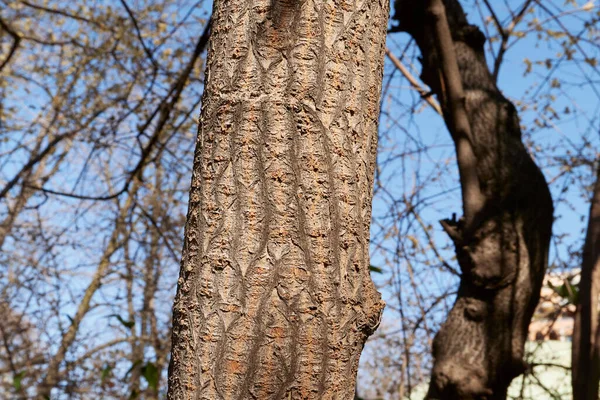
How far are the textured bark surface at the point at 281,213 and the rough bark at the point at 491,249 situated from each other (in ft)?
5.67

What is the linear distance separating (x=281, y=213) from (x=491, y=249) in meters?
1.92

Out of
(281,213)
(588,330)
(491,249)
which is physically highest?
(491,249)

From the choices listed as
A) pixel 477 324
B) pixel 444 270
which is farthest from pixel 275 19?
pixel 444 270

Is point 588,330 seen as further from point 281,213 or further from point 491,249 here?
point 281,213

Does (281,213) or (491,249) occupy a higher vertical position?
(491,249)

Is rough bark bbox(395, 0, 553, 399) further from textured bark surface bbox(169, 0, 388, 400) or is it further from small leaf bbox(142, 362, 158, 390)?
textured bark surface bbox(169, 0, 388, 400)

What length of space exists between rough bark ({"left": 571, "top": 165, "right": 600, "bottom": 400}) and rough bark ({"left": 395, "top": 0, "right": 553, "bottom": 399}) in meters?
0.23

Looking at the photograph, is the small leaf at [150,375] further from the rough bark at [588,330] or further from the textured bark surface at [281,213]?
the textured bark surface at [281,213]

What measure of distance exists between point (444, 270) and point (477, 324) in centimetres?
169

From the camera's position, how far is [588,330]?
2.94 metres

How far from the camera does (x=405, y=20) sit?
3.36 meters

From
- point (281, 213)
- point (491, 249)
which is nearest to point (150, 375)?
point (491, 249)

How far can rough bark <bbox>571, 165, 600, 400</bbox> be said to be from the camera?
2.88m

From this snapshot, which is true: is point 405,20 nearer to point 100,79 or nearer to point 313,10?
point 313,10
